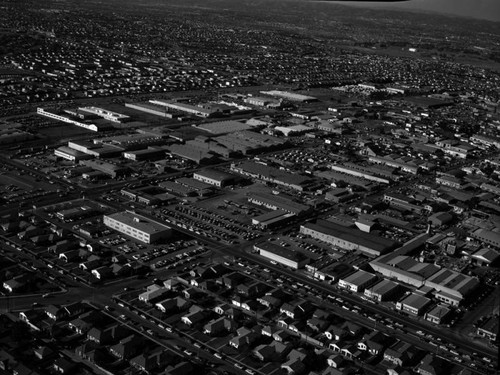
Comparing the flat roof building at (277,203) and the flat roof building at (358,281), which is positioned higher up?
the flat roof building at (277,203)

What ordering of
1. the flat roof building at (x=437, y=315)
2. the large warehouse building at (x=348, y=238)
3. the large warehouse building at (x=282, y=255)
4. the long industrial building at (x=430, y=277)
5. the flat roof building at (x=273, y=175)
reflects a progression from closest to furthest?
the flat roof building at (x=437, y=315) → the long industrial building at (x=430, y=277) → the large warehouse building at (x=282, y=255) → the large warehouse building at (x=348, y=238) → the flat roof building at (x=273, y=175)

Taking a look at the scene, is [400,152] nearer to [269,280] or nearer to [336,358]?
[269,280]

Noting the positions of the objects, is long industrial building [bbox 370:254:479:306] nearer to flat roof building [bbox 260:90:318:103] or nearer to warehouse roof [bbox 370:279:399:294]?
warehouse roof [bbox 370:279:399:294]

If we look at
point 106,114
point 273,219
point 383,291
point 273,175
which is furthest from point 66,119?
point 383,291

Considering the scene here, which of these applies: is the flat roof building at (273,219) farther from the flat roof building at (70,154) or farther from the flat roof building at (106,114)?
the flat roof building at (106,114)

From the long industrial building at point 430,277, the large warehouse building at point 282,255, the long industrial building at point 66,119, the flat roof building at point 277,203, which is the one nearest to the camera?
the long industrial building at point 430,277

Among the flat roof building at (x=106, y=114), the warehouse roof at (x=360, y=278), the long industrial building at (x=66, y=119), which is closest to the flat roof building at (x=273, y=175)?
the warehouse roof at (x=360, y=278)

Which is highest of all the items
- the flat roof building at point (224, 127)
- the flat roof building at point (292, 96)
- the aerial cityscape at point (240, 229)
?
the flat roof building at point (292, 96)
